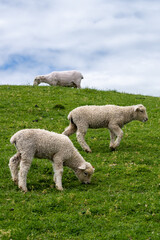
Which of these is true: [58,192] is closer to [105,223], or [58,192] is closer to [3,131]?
[105,223]

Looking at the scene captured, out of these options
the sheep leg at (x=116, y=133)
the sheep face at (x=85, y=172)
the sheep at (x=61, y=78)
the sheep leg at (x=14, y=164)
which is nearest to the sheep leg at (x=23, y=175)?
the sheep leg at (x=14, y=164)

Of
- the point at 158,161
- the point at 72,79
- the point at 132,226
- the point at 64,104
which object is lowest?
the point at 132,226

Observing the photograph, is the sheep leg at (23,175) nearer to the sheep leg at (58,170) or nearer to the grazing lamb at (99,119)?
the sheep leg at (58,170)

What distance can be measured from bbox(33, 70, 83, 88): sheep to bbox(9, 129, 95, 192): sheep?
19135 millimetres

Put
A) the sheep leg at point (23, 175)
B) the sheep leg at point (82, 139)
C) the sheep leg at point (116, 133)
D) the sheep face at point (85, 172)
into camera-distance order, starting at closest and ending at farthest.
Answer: the sheep leg at point (23, 175), the sheep face at point (85, 172), the sheep leg at point (82, 139), the sheep leg at point (116, 133)

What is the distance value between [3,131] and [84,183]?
707cm

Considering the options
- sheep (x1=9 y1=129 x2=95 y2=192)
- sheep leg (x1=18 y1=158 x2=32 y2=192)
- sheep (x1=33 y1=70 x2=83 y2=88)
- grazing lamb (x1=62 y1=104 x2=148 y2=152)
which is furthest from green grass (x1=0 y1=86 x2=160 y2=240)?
sheep (x1=33 y1=70 x2=83 y2=88)

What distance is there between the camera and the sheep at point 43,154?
33.1ft

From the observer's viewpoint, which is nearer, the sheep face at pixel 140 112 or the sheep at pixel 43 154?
the sheep at pixel 43 154

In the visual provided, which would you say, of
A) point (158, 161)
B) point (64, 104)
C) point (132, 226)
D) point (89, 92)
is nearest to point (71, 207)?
point (132, 226)

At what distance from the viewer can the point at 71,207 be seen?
8938 millimetres

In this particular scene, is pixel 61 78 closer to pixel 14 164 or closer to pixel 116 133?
pixel 116 133

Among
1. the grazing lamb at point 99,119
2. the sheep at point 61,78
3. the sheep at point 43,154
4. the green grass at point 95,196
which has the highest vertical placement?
the sheep at point 61,78

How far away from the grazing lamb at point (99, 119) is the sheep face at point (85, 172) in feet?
10.3
